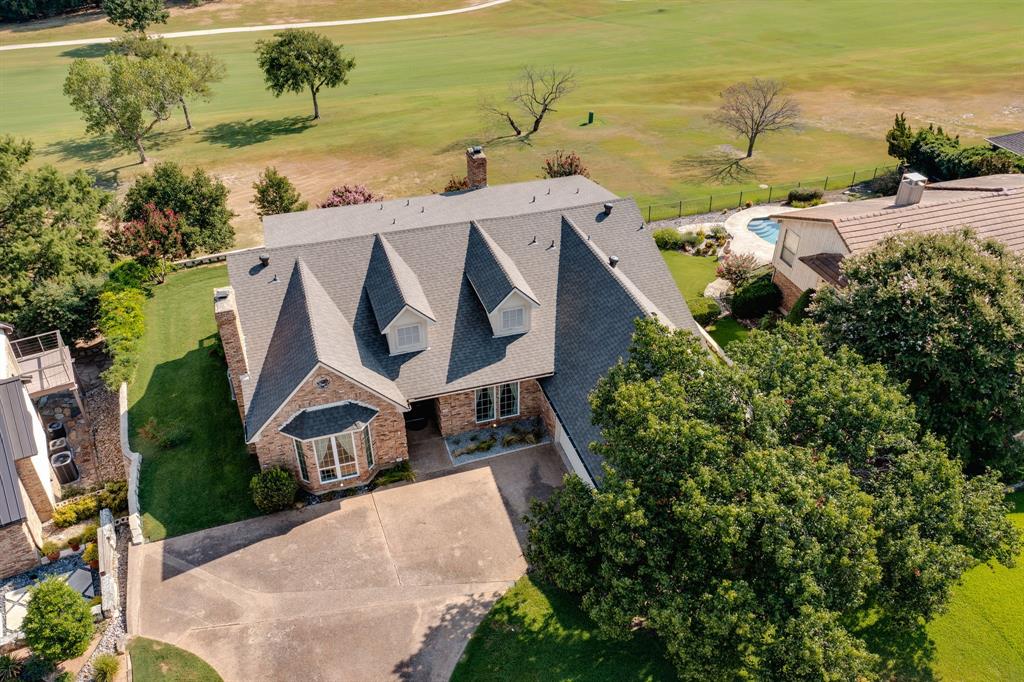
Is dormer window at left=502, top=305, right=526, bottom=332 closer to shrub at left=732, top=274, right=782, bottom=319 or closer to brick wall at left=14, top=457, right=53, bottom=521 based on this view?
shrub at left=732, top=274, right=782, bottom=319

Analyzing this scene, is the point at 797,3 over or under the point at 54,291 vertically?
over

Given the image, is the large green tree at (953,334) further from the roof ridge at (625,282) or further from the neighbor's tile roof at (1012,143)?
the neighbor's tile roof at (1012,143)

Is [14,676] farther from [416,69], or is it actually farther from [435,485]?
[416,69]

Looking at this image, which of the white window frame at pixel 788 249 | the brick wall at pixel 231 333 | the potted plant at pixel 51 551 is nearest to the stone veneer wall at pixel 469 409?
the brick wall at pixel 231 333

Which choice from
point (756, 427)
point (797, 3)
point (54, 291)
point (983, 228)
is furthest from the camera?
point (797, 3)

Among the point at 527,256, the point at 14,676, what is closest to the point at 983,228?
the point at 527,256

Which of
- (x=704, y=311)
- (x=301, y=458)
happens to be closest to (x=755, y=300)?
(x=704, y=311)

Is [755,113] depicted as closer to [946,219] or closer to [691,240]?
[691,240]
